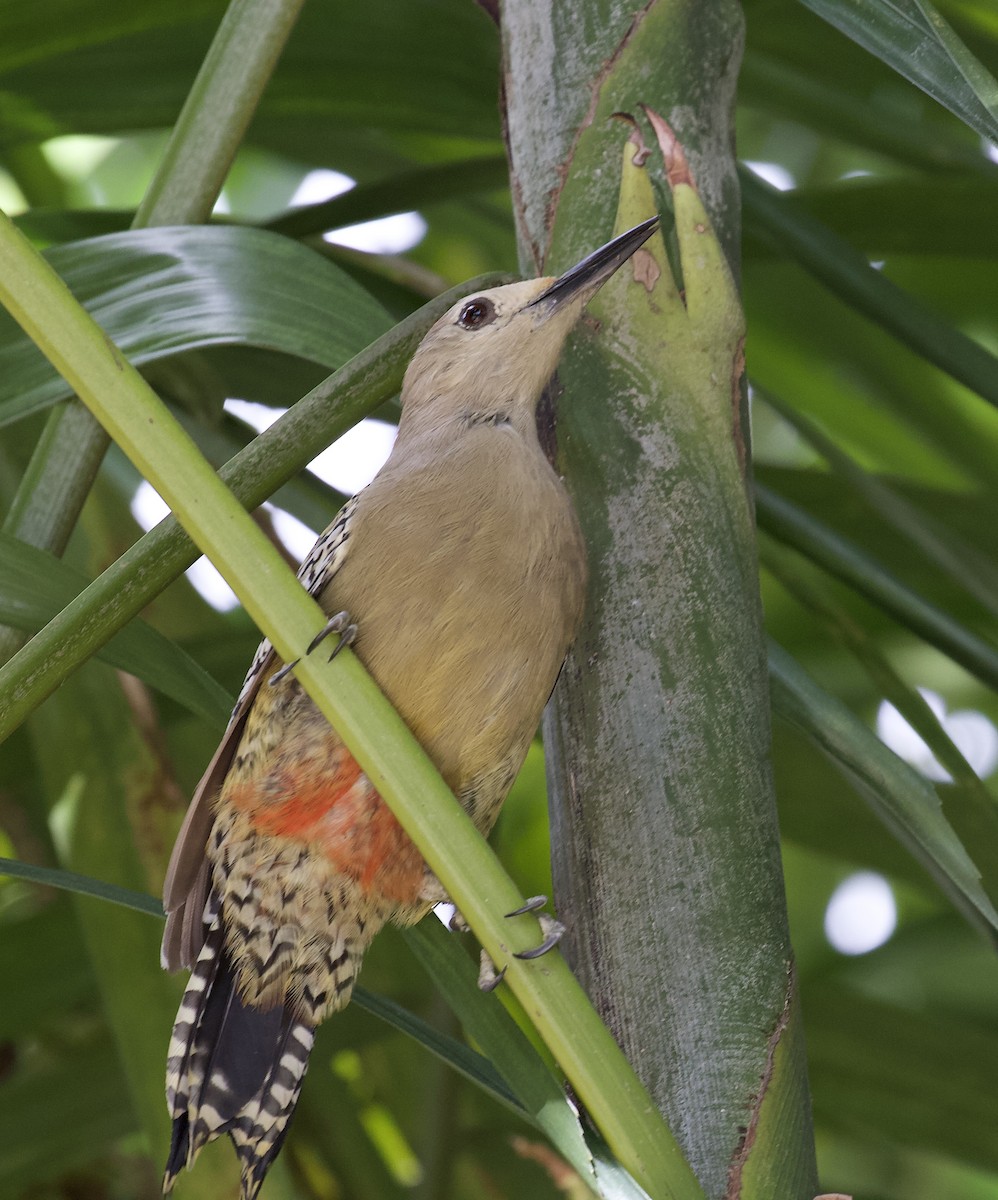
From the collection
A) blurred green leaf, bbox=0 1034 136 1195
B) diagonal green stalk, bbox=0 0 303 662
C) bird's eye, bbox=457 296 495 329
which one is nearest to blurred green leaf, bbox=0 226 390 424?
diagonal green stalk, bbox=0 0 303 662

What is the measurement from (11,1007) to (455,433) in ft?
3.70

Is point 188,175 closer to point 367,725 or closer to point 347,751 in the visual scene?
point 347,751

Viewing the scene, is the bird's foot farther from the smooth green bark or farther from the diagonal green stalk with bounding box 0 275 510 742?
the diagonal green stalk with bounding box 0 275 510 742

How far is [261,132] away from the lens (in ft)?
7.20

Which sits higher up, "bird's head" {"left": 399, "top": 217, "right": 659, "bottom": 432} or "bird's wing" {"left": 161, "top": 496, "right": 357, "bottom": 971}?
"bird's head" {"left": 399, "top": 217, "right": 659, "bottom": 432}

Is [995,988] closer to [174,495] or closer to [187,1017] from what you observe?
[187,1017]

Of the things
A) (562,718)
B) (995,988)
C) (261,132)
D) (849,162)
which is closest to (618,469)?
(562,718)

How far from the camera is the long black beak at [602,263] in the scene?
1.24 metres

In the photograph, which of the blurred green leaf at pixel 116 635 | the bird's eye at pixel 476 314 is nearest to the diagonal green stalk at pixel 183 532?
the blurred green leaf at pixel 116 635

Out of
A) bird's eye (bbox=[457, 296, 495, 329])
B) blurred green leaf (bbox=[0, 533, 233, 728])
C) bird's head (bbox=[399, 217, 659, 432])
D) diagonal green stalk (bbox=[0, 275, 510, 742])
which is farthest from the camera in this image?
bird's eye (bbox=[457, 296, 495, 329])

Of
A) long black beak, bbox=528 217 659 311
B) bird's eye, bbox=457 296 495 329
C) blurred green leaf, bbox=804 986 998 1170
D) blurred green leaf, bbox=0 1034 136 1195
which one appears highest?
bird's eye, bbox=457 296 495 329

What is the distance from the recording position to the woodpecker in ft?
4.36

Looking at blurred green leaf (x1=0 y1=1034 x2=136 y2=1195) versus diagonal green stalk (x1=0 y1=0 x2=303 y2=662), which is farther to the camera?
blurred green leaf (x1=0 y1=1034 x2=136 y2=1195)

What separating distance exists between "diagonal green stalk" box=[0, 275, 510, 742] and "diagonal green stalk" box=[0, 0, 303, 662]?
25cm
